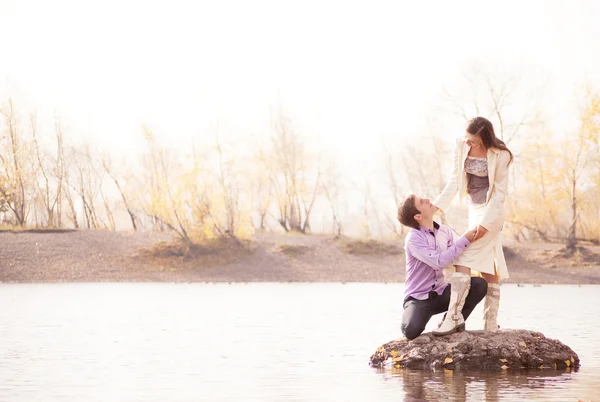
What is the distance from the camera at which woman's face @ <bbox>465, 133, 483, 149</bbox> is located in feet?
29.4

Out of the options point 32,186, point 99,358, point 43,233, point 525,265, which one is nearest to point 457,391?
point 99,358

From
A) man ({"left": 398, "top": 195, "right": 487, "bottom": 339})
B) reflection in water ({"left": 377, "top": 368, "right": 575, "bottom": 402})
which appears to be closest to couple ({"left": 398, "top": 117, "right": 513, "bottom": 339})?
man ({"left": 398, "top": 195, "right": 487, "bottom": 339})

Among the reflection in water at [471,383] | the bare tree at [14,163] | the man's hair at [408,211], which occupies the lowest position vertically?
the reflection in water at [471,383]

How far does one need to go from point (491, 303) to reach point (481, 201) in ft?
3.07

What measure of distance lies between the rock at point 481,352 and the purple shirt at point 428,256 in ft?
1.50

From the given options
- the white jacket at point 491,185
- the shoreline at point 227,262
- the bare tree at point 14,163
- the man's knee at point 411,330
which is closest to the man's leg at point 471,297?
the man's knee at point 411,330

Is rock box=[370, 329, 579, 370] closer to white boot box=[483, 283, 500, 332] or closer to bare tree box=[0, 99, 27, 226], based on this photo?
white boot box=[483, 283, 500, 332]

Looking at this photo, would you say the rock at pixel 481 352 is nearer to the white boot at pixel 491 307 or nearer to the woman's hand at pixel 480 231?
the white boot at pixel 491 307

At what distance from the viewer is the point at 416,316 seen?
902cm

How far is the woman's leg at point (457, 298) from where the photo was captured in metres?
8.91

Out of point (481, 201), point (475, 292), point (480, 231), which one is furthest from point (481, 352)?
point (481, 201)

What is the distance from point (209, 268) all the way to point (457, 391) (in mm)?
29425

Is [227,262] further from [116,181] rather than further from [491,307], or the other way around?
[491,307]

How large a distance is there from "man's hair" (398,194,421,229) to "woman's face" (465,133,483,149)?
27.6 inches
